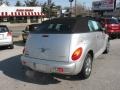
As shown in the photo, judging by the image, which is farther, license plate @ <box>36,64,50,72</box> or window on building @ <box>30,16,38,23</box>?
window on building @ <box>30,16,38,23</box>

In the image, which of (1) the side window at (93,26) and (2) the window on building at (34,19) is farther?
(2) the window on building at (34,19)

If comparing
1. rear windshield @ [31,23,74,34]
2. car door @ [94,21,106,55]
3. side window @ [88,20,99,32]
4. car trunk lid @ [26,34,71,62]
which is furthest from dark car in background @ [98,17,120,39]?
car trunk lid @ [26,34,71,62]

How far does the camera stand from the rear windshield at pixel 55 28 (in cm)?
764

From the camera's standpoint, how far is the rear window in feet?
25.2

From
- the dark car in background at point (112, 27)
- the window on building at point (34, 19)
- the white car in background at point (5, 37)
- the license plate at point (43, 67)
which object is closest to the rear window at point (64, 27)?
the license plate at point (43, 67)

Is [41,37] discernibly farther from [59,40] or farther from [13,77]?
[13,77]

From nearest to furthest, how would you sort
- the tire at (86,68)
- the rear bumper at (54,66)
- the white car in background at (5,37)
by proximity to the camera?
the rear bumper at (54,66), the tire at (86,68), the white car in background at (5,37)

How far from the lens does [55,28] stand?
7922mm

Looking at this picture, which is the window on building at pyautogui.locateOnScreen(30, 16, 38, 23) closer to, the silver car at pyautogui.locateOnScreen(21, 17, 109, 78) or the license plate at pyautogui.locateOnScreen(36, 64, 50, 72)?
the silver car at pyautogui.locateOnScreen(21, 17, 109, 78)

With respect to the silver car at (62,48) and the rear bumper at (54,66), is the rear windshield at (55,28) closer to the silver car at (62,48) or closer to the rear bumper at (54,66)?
the silver car at (62,48)

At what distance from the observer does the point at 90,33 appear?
845 cm

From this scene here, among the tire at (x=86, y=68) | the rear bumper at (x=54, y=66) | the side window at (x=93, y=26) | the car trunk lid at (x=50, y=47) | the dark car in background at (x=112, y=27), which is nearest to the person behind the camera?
the rear bumper at (x=54, y=66)

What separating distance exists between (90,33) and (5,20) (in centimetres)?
5078

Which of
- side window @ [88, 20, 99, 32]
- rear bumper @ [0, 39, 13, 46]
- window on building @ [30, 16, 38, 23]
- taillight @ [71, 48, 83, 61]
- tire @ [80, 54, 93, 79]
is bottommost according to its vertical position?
window on building @ [30, 16, 38, 23]
